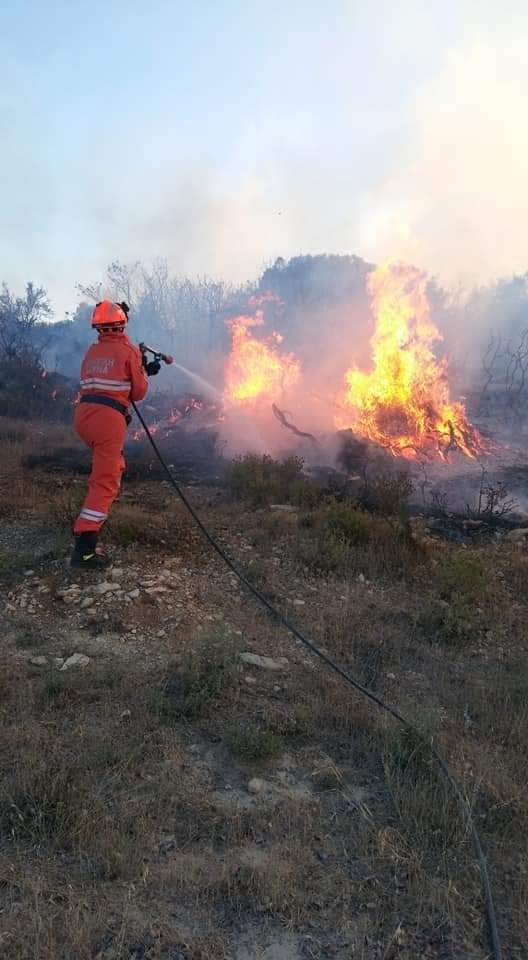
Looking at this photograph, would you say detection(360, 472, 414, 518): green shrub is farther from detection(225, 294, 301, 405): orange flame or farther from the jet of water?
detection(225, 294, 301, 405): orange flame

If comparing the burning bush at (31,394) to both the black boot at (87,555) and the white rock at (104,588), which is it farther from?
the white rock at (104,588)

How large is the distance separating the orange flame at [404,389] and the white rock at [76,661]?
26.0ft

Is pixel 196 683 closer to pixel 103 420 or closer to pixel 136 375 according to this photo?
pixel 103 420

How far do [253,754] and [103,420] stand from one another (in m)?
2.92

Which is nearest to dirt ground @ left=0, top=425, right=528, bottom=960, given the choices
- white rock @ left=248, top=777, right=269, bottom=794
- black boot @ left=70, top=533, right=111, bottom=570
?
white rock @ left=248, top=777, right=269, bottom=794

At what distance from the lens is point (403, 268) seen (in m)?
13.0

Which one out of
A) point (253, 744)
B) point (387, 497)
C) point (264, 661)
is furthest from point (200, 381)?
point (253, 744)

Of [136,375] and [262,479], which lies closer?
[136,375]

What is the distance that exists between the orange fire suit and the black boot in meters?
0.08

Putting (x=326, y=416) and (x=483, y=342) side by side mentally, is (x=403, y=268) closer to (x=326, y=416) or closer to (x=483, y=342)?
A: (x=326, y=416)

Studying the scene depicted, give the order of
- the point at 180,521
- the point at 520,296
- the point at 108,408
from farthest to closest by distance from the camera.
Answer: the point at 520,296 < the point at 180,521 < the point at 108,408

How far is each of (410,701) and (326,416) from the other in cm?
872

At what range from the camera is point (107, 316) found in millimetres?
4840

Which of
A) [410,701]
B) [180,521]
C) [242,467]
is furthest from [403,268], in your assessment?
[410,701]
